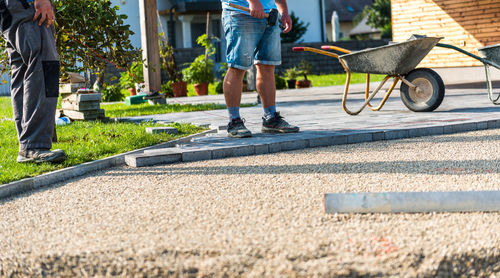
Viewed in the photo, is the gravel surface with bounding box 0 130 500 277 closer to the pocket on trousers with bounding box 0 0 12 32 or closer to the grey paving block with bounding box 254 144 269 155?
the grey paving block with bounding box 254 144 269 155

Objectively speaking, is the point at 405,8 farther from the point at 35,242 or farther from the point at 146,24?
the point at 35,242

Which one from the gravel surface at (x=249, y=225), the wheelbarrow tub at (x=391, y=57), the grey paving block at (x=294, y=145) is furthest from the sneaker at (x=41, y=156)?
the wheelbarrow tub at (x=391, y=57)

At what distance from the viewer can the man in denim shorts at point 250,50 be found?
4910 mm

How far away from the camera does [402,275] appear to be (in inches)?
80.8

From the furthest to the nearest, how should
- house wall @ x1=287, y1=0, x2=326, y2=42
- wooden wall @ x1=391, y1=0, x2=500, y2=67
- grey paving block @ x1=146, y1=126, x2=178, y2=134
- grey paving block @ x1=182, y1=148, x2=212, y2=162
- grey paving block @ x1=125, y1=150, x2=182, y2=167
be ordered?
house wall @ x1=287, y1=0, x2=326, y2=42, wooden wall @ x1=391, y1=0, x2=500, y2=67, grey paving block @ x1=146, y1=126, x2=178, y2=134, grey paving block @ x1=182, y1=148, x2=212, y2=162, grey paving block @ x1=125, y1=150, x2=182, y2=167

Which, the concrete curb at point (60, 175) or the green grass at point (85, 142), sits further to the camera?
the green grass at point (85, 142)

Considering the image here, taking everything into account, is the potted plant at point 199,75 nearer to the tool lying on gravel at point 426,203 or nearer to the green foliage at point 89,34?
the green foliage at point 89,34

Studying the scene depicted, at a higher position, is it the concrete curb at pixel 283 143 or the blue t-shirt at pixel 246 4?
the blue t-shirt at pixel 246 4

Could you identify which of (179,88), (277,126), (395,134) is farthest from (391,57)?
(179,88)

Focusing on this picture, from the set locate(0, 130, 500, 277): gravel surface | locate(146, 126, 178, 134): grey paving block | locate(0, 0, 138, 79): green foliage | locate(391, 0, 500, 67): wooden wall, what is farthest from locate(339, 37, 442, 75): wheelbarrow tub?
locate(391, 0, 500, 67): wooden wall

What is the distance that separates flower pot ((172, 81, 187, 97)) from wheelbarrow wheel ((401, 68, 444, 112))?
248 inches

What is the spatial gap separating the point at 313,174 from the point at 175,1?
20162 mm

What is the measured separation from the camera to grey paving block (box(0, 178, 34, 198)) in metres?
3.48

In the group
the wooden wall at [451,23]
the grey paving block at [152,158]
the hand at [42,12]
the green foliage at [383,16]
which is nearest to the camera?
the hand at [42,12]
